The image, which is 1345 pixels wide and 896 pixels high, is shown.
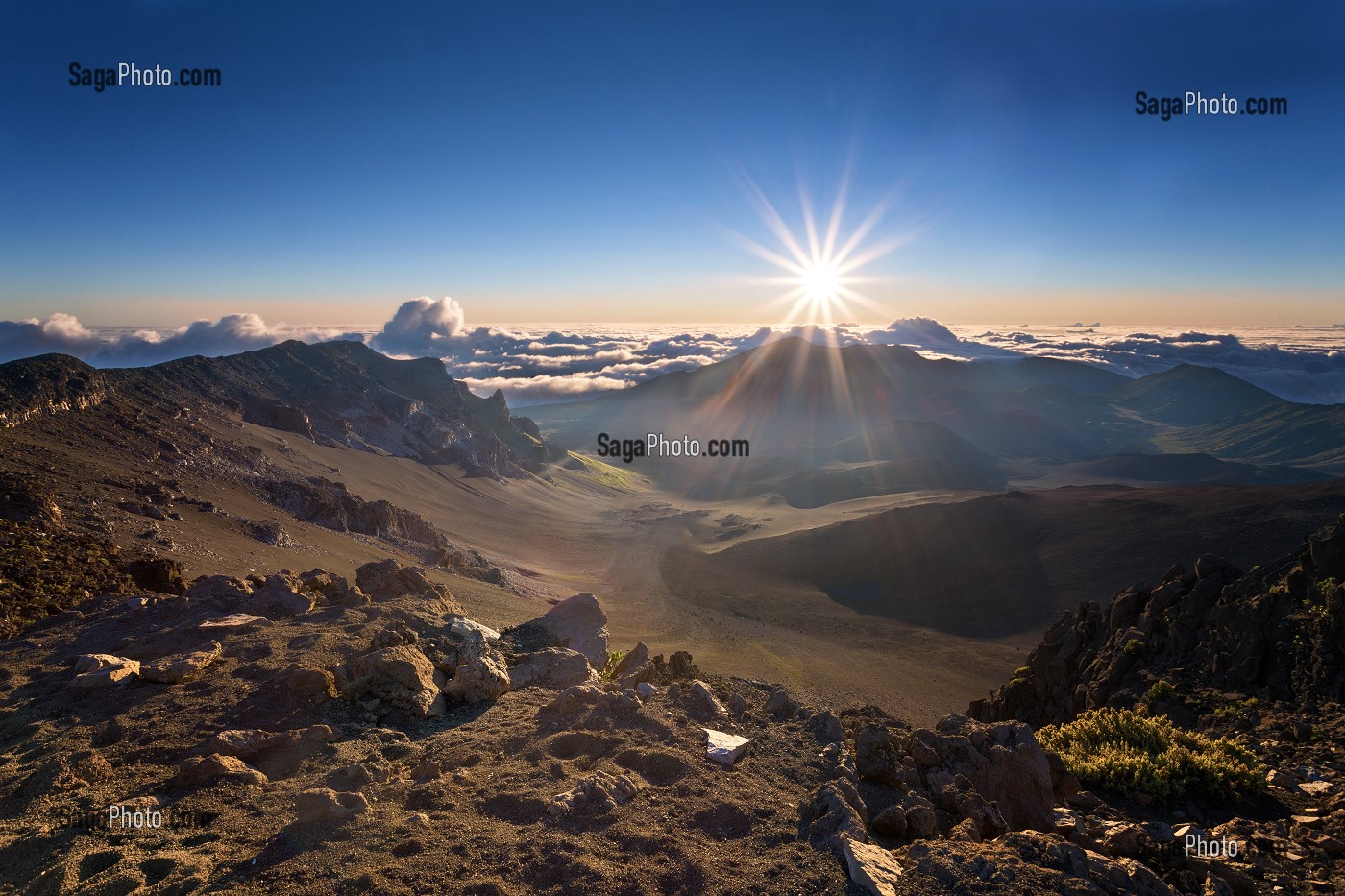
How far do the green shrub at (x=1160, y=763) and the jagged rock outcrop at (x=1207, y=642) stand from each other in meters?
3.18

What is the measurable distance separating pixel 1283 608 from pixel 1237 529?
3831 centimetres

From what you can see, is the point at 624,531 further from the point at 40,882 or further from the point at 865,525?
the point at 40,882

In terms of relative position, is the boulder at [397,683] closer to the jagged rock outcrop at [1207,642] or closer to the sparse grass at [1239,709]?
the sparse grass at [1239,709]

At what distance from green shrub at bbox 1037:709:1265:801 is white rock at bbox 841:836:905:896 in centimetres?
496

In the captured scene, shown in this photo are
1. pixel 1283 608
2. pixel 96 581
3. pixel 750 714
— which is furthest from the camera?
pixel 96 581

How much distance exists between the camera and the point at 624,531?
245ft

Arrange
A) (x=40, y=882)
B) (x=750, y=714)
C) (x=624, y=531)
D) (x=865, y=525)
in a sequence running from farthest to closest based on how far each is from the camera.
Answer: (x=624, y=531) < (x=865, y=525) < (x=750, y=714) < (x=40, y=882)

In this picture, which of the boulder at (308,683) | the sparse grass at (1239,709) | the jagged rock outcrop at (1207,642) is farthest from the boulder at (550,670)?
the jagged rock outcrop at (1207,642)

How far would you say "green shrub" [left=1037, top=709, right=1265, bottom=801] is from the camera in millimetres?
8242

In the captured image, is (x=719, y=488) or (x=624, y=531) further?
(x=719, y=488)

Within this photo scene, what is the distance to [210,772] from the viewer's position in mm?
6746

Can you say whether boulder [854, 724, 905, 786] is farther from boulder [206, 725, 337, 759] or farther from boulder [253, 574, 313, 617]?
boulder [253, 574, 313, 617]

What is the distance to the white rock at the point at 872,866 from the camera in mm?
5195

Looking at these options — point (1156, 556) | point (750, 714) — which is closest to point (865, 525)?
point (1156, 556)
